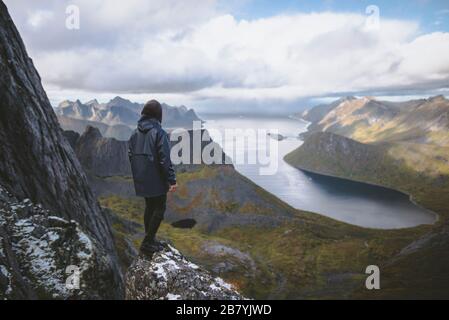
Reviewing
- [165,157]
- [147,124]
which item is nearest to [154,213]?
[165,157]

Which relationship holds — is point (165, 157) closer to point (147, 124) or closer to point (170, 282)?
point (147, 124)

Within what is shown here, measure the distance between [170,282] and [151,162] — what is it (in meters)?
4.70

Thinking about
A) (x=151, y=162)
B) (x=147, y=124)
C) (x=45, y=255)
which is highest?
(x=147, y=124)

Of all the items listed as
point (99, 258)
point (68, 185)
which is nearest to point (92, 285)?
point (99, 258)

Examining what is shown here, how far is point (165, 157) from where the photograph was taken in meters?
14.5

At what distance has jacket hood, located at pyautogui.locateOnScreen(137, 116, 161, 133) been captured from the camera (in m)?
14.9

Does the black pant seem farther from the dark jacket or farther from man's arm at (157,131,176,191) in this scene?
man's arm at (157,131,176,191)

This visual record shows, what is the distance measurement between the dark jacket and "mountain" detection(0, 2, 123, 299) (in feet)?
22.2

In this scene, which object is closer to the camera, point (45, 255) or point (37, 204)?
point (45, 255)

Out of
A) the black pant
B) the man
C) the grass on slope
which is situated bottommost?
the grass on slope

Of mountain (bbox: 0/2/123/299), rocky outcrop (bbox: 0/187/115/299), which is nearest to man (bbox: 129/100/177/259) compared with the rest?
rocky outcrop (bbox: 0/187/115/299)
